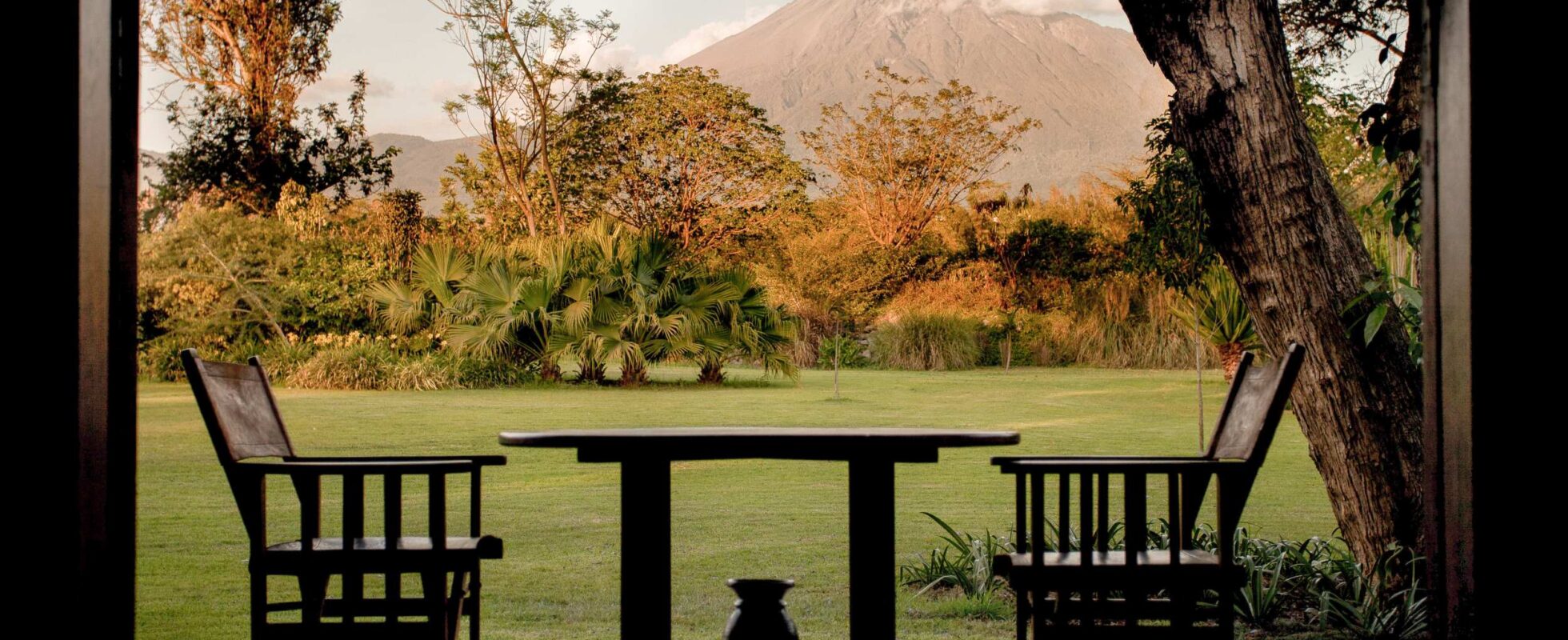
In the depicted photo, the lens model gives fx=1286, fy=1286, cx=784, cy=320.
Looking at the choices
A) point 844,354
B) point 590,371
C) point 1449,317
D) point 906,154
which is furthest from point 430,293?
point 1449,317

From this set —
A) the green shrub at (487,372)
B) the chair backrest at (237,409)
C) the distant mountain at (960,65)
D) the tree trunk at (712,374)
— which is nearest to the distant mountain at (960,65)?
the distant mountain at (960,65)

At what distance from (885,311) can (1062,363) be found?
105 inches

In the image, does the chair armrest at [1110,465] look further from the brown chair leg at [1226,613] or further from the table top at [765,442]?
the brown chair leg at [1226,613]

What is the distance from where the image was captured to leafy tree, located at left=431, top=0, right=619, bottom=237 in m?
20.6

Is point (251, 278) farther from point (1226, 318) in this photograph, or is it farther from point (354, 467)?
point (354, 467)

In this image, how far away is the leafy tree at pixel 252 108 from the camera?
1914 cm

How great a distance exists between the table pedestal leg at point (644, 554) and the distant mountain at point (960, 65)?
45.8m

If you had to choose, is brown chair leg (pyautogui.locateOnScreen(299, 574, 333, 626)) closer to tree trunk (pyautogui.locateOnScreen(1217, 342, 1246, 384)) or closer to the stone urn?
the stone urn

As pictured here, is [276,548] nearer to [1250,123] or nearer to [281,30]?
[1250,123]

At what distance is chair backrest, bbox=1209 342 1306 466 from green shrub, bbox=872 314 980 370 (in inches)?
514

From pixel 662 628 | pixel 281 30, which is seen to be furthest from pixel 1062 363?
pixel 662 628

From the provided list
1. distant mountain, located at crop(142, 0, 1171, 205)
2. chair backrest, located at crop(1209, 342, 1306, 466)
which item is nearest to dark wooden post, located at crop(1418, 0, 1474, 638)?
chair backrest, located at crop(1209, 342, 1306, 466)

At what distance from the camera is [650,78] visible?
22250 millimetres

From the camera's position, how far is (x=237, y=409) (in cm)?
285
